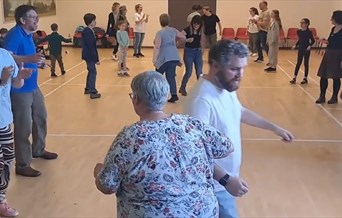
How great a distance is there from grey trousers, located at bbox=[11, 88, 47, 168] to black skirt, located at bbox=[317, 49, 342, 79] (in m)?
5.24

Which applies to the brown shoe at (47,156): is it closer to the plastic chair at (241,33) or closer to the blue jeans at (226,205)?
the blue jeans at (226,205)

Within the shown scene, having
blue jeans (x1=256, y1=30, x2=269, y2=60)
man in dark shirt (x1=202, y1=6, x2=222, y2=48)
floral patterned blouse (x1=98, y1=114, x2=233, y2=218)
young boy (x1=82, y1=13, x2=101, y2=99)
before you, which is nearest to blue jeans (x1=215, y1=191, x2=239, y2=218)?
floral patterned blouse (x1=98, y1=114, x2=233, y2=218)

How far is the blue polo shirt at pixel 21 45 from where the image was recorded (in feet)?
15.1

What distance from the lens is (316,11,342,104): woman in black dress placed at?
27.1ft

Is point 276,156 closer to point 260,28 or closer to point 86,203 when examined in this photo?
point 86,203

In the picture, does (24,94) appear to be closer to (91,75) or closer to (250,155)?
(250,155)

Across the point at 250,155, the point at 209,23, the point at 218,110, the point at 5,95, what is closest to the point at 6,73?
the point at 5,95

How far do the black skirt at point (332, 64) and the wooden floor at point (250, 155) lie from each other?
0.56m

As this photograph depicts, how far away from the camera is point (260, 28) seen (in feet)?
45.9

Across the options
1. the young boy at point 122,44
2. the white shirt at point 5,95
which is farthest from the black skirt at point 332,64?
the white shirt at point 5,95

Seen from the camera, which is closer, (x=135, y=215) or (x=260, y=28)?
(x=135, y=215)

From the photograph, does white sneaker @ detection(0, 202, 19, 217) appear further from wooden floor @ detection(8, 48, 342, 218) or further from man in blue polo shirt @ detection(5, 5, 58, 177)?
man in blue polo shirt @ detection(5, 5, 58, 177)

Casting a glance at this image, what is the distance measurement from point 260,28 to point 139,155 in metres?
12.6

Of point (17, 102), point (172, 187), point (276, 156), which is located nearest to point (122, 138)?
point (172, 187)
